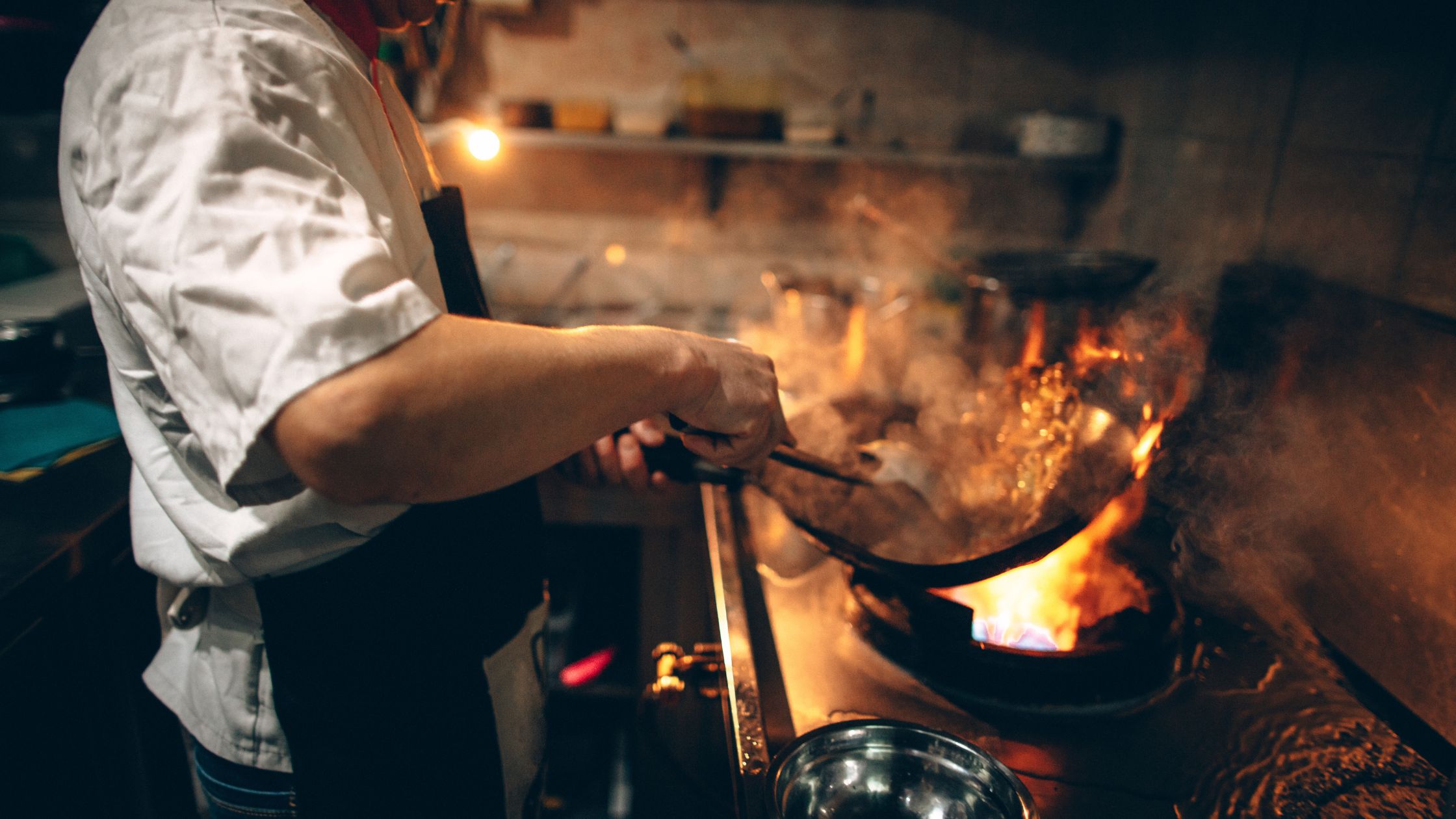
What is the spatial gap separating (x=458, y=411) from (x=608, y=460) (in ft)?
2.27

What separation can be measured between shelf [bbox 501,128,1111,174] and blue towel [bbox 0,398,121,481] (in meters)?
1.42

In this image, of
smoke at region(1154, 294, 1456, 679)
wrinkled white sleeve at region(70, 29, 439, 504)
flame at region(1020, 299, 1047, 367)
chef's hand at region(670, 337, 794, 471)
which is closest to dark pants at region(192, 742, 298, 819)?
wrinkled white sleeve at region(70, 29, 439, 504)

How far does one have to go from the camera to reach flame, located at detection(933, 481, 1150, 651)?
3.89ft

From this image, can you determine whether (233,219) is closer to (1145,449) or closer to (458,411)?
(458,411)

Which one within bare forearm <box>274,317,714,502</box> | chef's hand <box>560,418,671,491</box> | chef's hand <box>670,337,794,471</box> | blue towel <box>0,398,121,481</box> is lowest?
blue towel <box>0,398,121,481</box>

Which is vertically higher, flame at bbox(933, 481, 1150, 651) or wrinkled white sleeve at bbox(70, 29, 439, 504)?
wrinkled white sleeve at bbox(70, 29, 439, 504)

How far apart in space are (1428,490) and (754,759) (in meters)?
1.02

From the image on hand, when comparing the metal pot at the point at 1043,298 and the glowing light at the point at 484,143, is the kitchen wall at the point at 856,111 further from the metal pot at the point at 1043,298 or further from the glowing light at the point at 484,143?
the glowing light at the point at 484,143

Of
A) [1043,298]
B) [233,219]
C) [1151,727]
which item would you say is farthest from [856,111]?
[233,219]

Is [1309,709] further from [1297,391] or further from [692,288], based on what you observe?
[692,288]

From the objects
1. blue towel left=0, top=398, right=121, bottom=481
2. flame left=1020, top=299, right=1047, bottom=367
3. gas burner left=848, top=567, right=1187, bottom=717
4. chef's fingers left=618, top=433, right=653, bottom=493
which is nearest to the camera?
gas burner left=848, top=567, right=1187, bottom=717

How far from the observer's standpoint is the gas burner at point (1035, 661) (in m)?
1.06

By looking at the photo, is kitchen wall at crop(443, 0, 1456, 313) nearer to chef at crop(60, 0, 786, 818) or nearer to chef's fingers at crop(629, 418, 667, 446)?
chef's fingers at crop(629, 418, 667, 446)

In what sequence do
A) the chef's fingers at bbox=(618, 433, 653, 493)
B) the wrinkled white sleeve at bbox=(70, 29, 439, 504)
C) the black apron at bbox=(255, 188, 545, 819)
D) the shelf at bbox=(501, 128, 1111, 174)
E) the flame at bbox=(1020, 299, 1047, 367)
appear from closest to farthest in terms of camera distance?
the wrinkled white sleeve at bbox=(70, 29, 439, 504)
the black apron at bbox=(255, 188, 545, 819)
the chef's fingers at bbox=(618, 433, 653, 493)
the flame at bbox=(1020, 299, 1047, 367)
the shelf at bbox=(501, 128, 1111, 174)
